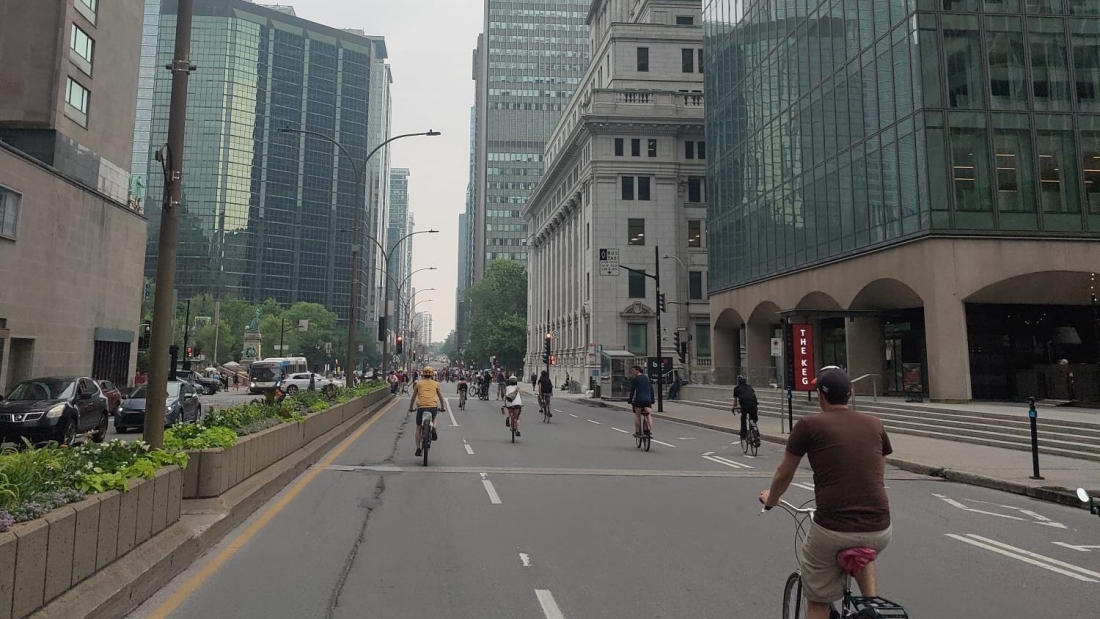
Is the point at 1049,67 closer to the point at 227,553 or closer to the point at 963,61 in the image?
the point at 963,61

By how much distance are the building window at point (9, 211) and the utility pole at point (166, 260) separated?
24747 mm

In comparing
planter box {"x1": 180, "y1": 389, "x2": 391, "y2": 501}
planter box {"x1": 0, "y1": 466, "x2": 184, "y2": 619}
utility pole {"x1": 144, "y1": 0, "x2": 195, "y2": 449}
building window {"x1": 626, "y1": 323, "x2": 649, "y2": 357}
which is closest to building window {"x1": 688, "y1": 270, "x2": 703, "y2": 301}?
building window {"x1": 626, "y1": 323, "x2": 649, "y2": 357}

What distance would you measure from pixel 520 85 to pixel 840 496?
165 meters

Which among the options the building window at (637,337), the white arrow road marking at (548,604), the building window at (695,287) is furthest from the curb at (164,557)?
the building window at (695,287)

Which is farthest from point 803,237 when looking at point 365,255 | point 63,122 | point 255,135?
point 365,255

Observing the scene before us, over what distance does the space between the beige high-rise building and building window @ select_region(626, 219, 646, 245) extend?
123 ft

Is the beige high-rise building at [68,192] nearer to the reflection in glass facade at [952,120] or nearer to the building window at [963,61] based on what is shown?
the reflection in glass facade at [952,120]

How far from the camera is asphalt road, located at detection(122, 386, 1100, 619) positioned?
5242 millimetres

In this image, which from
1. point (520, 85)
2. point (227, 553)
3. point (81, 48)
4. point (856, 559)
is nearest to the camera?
point (856, 559)

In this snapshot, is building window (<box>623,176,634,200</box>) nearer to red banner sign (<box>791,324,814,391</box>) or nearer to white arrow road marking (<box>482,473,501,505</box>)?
red banner sign (<box>791,324,814,391</box>)

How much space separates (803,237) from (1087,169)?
11.3 metres

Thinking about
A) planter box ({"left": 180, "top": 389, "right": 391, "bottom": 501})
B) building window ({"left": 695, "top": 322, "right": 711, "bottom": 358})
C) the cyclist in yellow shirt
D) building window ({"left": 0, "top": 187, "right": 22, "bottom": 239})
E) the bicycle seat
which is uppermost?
building window ({"left": 0, "top": 187, "right": 22, "bottom": 239})

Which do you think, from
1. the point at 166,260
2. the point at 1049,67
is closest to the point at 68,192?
the point at 166,260

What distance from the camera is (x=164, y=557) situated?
5.54m
